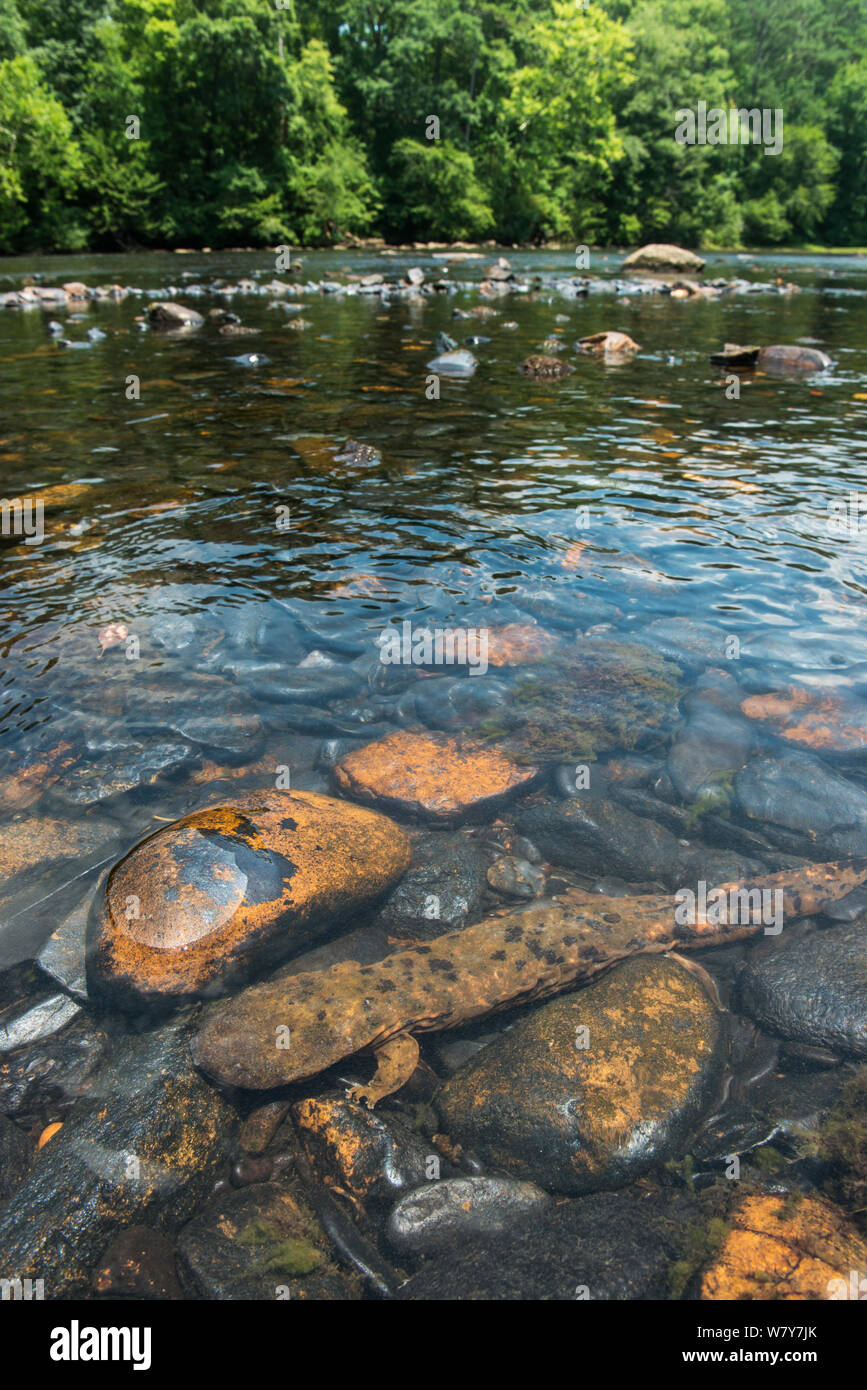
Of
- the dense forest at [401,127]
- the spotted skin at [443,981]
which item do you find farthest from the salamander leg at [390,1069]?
the dense forest at [401,127]

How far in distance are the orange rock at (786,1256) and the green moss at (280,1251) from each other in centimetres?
115

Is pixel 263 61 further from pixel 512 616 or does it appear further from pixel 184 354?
pixel 512 616

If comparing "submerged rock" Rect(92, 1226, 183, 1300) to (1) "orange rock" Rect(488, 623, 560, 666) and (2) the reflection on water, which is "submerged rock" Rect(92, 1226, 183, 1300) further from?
(1) "orange rock" Rect(488, 623, 560, 666)

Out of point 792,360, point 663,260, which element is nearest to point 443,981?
point 792,360

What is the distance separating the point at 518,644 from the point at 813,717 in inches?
75.8

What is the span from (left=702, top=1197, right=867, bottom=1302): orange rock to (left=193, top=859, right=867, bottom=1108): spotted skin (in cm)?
108

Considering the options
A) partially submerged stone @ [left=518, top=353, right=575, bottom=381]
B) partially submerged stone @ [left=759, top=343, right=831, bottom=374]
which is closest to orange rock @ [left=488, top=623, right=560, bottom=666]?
partially submerged stone @ [left=518, top=353, right=575, bottom=381]

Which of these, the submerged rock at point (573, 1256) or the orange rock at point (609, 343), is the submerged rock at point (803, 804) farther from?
the orange rock at point (609, 343)

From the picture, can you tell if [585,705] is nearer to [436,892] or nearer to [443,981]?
[436,892]

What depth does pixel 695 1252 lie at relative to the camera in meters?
2.25

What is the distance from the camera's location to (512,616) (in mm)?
5645

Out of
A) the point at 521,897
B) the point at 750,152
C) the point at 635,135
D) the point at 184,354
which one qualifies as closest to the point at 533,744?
the point at 521,897

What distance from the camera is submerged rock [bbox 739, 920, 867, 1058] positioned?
2893 mm
